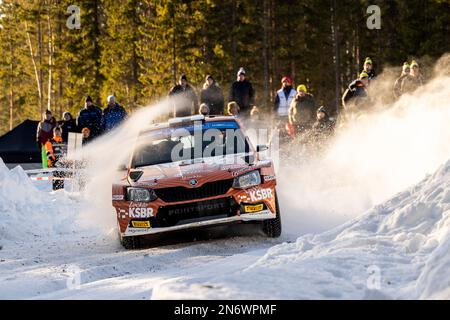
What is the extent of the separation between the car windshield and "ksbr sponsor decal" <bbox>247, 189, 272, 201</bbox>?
107cm

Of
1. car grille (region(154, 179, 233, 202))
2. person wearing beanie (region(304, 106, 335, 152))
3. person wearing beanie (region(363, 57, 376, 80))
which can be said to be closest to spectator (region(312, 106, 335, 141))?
person wearing beanie (region(304, 106, 335, 152))

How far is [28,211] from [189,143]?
3.88 m

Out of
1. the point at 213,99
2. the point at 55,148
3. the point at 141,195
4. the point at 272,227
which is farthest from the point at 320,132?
the point at 141,195

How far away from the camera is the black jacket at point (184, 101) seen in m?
20.9

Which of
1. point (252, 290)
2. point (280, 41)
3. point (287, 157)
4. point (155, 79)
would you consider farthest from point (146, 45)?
point (252, 290)

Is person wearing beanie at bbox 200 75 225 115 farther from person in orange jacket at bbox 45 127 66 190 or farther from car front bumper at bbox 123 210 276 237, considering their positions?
car front bumper at bbox 123 210 276 237

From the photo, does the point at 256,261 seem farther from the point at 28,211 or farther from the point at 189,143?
the point at 28,211

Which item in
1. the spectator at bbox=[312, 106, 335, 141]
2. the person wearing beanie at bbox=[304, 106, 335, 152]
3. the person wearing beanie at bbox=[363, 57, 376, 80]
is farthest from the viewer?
the person wearing beanie at bbox=[363, 57, 376, 80]

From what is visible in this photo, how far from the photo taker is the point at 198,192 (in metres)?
10.2

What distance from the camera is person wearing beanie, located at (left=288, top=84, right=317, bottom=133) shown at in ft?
68.1

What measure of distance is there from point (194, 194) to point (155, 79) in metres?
37.6

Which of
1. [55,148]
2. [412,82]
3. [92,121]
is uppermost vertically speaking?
[412,82]

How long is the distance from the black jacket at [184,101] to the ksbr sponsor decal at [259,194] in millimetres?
10521

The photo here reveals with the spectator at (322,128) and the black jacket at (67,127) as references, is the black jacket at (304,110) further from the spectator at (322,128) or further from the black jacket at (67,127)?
the black jacket at (67,127)
